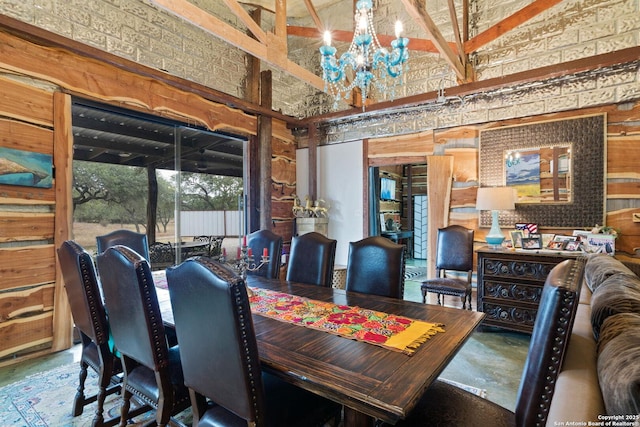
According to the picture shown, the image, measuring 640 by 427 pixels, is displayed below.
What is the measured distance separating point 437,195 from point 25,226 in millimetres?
4598

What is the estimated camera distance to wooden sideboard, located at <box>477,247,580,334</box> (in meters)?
3.20

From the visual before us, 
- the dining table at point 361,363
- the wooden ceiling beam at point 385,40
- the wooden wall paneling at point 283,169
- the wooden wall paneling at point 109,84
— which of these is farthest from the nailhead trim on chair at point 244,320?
the wooden wall paneling at point 283,169

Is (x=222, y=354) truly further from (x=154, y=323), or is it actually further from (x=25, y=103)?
(x=25, y=103)

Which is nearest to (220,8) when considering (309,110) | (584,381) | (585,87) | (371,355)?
(309,110)

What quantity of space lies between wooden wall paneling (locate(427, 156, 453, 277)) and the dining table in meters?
2.84

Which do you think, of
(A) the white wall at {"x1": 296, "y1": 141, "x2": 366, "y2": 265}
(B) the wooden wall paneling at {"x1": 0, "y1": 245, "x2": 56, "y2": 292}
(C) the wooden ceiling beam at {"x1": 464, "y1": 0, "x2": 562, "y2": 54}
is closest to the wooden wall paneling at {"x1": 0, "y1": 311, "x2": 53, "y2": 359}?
(B) the wooden wall paneling at {"x1": 0, "y1": 245, "x2": 56, "y2": 292}

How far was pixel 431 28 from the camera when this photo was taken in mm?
2861

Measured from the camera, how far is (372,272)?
7.75 ft

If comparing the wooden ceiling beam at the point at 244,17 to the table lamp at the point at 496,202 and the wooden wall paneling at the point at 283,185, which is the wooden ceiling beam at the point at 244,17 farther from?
the table lamp at the point at 496,202

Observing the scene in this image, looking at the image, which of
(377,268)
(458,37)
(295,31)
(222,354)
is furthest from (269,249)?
(458,37)

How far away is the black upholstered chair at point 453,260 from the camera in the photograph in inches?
141

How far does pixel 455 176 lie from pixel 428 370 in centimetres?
368

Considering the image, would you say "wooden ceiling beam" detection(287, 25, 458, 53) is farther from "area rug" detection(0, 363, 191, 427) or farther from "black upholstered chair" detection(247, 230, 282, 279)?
"area rug" detection(0, 363, 191, 427)

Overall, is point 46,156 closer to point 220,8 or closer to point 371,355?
point 220,8
